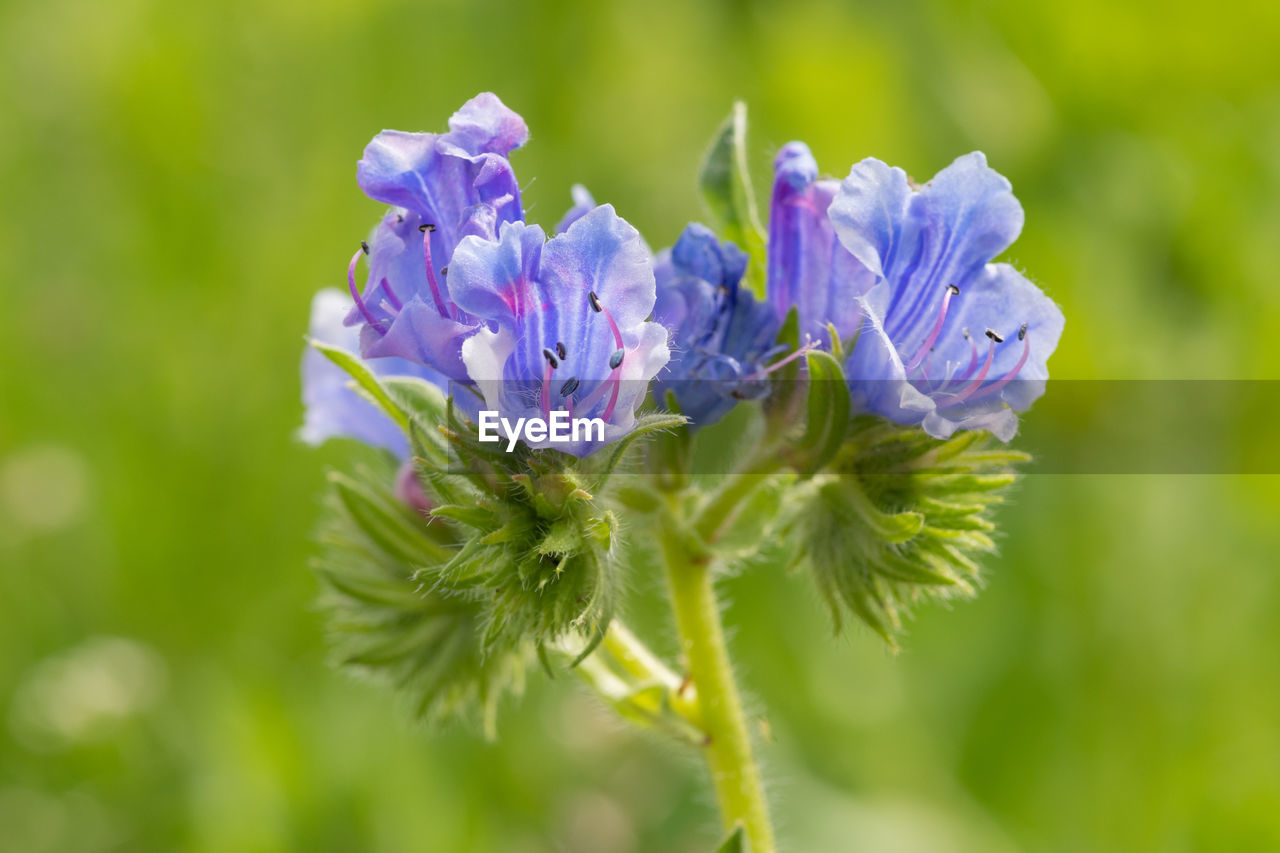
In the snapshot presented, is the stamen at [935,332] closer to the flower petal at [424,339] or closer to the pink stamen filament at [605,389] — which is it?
the pink stamen filament at [605,389]

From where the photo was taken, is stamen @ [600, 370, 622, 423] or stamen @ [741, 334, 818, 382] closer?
stamen @ [600, 370, 622, 423]

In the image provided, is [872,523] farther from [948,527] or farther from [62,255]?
[62,255]

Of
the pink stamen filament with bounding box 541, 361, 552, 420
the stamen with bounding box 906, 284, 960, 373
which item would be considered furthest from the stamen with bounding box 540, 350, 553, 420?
the stamen with bounding box 906, 284, 960, 373

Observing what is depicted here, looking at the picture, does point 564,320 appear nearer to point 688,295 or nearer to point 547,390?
point 547,390

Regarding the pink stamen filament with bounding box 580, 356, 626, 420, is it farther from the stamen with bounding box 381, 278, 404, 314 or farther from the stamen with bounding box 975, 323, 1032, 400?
the stamen with bounding box 975, 323, 1032, 400

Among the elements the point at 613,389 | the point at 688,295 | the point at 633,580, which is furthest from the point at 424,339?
the point at 633,580

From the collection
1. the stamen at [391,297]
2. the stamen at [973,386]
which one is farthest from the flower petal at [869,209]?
the stamen at [391,297]

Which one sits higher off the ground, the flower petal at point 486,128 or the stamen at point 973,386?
the flower petal at point 486,128
